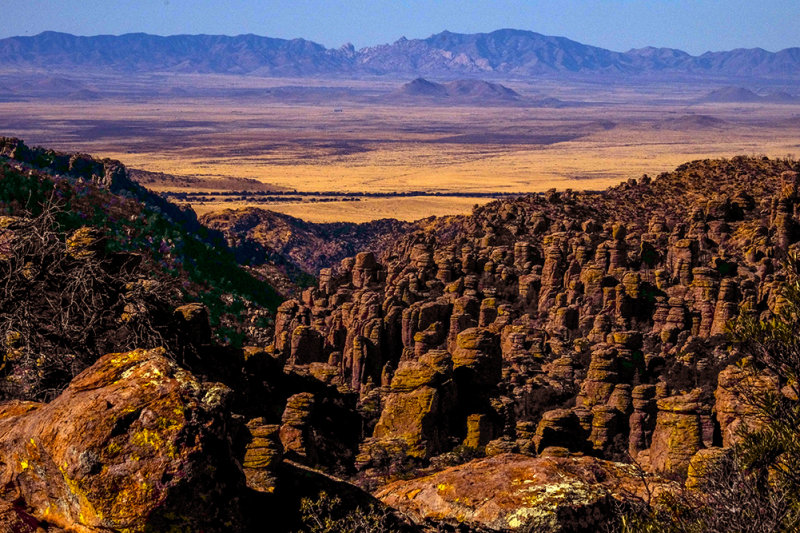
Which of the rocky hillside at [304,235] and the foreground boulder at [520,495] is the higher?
the foreground boulder at [520,495]

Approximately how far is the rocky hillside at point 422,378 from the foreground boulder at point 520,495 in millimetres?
34

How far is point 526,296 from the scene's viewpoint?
145 feet

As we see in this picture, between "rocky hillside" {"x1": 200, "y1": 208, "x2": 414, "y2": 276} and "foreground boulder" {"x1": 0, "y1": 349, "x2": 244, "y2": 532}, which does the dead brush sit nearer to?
"foreground boulder" {"x1": 0, "y1": 349, "x2": 244, "y2": 532}

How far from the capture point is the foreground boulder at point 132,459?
28.8 ft

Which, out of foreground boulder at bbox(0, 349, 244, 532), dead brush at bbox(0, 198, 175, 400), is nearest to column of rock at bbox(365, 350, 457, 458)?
dead brush at bbox(0, 198, 175, 400)

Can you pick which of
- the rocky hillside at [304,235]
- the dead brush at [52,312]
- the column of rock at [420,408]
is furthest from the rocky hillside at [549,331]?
the rocky hillside at [304,235]

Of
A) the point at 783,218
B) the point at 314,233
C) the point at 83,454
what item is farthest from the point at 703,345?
the point at 314,233

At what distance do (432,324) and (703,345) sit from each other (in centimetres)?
991

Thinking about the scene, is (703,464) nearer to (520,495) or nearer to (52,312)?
(520,495)

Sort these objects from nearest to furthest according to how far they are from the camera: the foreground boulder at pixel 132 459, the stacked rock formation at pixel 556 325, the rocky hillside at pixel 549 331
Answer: the foreground boulder at pixel 132 459
the rocky hillside at pixel 549 331
the stacked rock formation at pixel 556 325

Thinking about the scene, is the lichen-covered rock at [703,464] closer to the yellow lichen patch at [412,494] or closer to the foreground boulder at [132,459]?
the yellow lichen patch at [412,494]

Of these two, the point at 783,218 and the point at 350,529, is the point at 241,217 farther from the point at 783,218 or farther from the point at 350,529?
the point at 350,529

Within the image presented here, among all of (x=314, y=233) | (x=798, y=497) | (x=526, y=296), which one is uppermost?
(x=798, y=497)

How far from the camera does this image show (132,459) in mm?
8844
